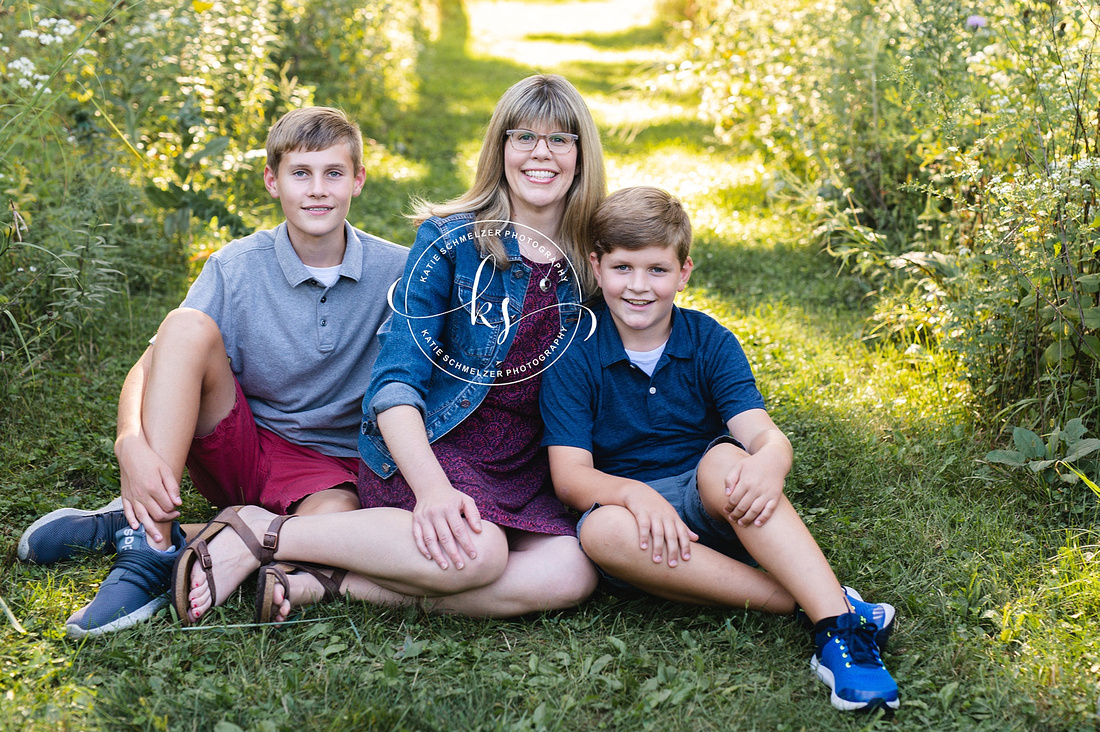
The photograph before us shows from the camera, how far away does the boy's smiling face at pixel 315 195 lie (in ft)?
7.80

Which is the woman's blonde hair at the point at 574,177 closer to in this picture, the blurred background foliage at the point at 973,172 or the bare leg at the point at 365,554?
the bare leg at the point at 365,554

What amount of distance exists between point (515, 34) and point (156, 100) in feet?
41.8

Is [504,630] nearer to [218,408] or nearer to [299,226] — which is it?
[218,408]

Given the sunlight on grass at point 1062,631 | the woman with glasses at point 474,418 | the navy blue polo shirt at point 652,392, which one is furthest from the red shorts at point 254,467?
the sunlight on grass at point 1062,631

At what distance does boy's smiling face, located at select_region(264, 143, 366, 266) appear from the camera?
2.38 meters

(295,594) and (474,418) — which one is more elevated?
(474,418)

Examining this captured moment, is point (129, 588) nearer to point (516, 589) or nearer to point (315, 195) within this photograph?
point (516, 589)

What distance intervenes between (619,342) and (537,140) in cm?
53

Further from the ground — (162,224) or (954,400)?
(162,224)

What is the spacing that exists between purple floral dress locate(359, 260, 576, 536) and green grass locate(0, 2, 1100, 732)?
26 centimetres

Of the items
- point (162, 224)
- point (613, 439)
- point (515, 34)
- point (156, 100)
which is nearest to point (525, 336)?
point (613, 439)

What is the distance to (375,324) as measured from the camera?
8.16 ft

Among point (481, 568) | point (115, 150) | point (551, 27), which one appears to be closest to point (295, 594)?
→ point (481, 568)

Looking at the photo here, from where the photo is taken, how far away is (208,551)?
210 cm
